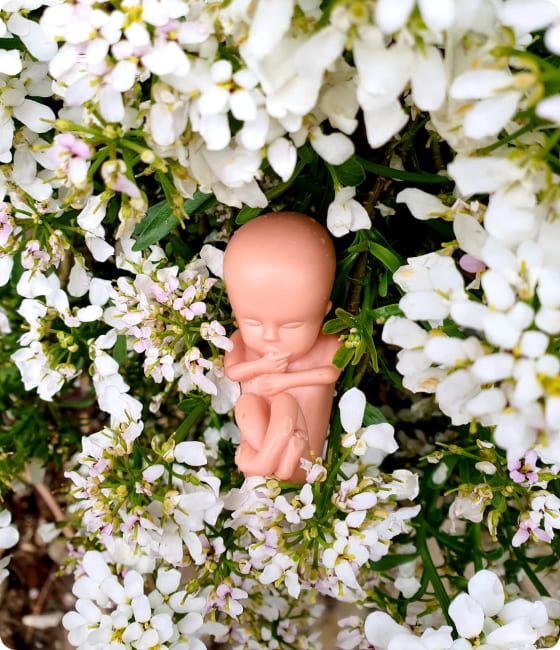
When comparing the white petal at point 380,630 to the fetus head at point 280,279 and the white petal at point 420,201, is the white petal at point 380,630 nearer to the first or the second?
the fetus head at point 280,279

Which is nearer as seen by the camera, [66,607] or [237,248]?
[237,248]

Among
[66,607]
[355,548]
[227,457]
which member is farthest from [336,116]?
[66,607]

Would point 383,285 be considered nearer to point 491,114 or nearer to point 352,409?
point 352,409

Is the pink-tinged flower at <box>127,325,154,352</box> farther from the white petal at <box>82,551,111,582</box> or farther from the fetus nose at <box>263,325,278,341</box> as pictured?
the white petal at <box>82,551,111,582</box>

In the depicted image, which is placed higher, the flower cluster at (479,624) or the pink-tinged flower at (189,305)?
the pink-tinged flower at (189,305)

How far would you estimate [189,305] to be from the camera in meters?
0.80

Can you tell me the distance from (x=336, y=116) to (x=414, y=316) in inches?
7.6

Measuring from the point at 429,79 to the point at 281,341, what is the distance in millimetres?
314

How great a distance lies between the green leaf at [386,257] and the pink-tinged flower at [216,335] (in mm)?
190

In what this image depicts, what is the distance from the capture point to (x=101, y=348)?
927 mm

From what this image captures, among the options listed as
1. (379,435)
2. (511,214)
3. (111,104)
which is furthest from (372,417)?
(111,104)

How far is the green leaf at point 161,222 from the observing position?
79 cm

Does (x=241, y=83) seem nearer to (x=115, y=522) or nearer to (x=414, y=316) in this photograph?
(x=414, y=316)

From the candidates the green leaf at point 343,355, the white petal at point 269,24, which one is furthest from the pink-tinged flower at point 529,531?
the white petal at point 269,24
